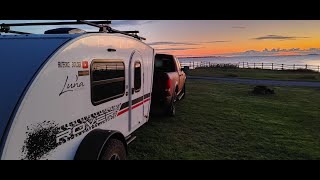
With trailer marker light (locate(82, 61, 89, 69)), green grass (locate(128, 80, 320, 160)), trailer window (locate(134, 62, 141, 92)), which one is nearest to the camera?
trailer marker light (locate(82, 61, 89, 69))

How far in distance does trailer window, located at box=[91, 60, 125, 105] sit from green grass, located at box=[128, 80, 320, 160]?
5.25 feet

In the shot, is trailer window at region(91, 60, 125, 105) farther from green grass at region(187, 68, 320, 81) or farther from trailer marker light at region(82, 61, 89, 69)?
green grass at region(187, 68, 320, 81)

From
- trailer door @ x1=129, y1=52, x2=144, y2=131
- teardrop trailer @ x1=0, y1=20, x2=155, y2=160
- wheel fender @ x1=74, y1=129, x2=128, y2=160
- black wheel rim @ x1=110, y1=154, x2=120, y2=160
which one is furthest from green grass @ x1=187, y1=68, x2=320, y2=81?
wheel fender @ x1=74, y1=129, x2=128, y2=160

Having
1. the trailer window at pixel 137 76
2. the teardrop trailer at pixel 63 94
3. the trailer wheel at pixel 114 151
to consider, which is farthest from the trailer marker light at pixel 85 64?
the trailer window at pixel 137 76

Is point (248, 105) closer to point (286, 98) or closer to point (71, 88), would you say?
point (286, 98)

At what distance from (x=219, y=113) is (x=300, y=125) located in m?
2.61

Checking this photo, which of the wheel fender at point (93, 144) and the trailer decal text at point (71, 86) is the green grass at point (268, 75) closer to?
the wheel fender at point (93, 144)

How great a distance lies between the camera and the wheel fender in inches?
144

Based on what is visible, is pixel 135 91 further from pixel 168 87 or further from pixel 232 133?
pixel 232 133

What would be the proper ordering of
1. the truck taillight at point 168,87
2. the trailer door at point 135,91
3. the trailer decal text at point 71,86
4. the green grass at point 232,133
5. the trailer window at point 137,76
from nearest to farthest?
1. the trailer decal text at point 71,86
2. the trailer door at point 135,91
3. the trailer window at point 137,76
4. the green grass at point 232,133
5. the truck taillight at point 168,87

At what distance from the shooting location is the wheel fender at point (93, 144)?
3.65 m

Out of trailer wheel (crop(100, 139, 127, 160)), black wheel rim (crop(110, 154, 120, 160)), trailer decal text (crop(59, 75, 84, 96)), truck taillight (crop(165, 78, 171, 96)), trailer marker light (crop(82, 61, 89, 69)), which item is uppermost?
trailer marker light (crop(82, 61, 89, 69))

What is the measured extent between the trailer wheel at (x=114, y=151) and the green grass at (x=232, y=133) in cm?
129

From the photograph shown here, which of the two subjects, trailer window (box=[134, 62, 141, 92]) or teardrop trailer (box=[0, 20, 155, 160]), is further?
trailer window (box=[134, 62, 141, 92])
